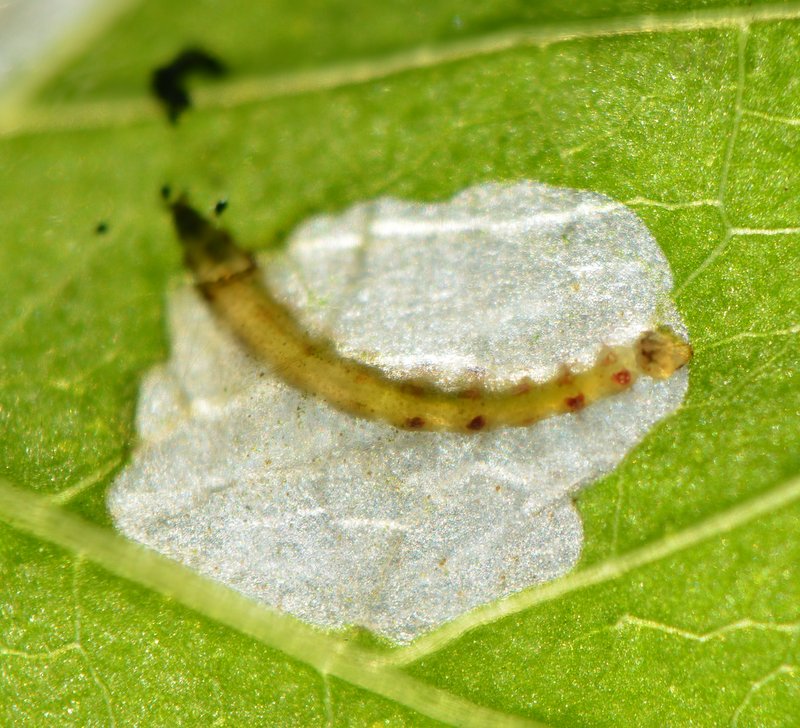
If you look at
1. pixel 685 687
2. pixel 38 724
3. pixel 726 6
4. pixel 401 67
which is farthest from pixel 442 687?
pixel 726 6

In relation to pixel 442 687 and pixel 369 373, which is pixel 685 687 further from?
pixel 369 373

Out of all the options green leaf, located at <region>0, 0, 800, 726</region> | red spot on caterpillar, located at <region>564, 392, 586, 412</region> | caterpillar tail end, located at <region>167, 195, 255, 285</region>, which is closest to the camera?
green leaf, located at <region>0, 0, 800, 726</region>

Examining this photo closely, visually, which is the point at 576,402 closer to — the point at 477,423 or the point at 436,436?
the point at 477,423

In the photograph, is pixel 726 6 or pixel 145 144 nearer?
pixel 726 6

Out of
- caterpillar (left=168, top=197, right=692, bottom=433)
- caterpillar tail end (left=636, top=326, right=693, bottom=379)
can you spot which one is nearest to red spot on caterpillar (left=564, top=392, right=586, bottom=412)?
caterpillar (left=168, top=197, right=692, bottom=433)

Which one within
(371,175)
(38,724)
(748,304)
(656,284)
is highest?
(371,175)

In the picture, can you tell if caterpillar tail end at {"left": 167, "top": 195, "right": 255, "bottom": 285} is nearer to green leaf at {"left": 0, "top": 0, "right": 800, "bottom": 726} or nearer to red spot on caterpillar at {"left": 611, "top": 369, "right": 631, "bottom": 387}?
green leaf at {"left": 0, "top": 0, "right": 800, "bottom": 726}

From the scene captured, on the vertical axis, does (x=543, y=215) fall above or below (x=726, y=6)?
below

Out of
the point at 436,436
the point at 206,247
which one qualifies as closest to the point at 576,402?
the point at 436,436

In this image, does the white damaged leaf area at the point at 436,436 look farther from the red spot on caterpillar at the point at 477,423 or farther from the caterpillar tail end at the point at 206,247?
the caterpillar tail end at the point at 206,247
